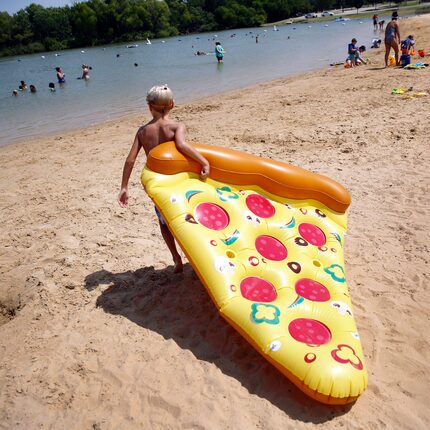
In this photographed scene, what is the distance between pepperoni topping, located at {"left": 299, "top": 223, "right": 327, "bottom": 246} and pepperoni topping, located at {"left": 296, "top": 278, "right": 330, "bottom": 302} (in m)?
0.48

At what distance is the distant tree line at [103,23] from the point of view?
228 ft

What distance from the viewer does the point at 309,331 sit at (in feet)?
9.51

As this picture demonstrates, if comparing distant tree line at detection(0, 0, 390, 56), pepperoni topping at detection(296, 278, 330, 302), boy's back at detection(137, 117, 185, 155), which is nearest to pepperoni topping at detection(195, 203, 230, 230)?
boy's back at detection(137, 117, 185, 155)

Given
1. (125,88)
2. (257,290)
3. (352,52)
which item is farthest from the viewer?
(125,88)

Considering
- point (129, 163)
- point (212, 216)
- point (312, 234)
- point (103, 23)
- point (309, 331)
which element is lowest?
point (309, 331)

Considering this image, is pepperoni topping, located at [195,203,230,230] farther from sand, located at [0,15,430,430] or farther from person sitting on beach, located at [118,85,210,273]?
sand, located at [0,15,430,430]

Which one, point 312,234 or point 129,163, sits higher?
point 129,163

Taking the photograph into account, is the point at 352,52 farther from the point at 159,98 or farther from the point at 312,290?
the point at 312,290

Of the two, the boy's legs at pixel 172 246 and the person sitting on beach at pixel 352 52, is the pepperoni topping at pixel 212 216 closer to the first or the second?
the boy's legs at pixel 172 246

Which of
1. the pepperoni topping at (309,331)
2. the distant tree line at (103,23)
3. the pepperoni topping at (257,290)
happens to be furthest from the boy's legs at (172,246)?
the distant tree line at (103,23)

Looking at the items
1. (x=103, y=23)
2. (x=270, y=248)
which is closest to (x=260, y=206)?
(x=270, y=248)

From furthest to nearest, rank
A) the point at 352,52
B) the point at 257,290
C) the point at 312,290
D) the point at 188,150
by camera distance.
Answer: the point at 352,52 → the point at 188,150 → the point at 312,290 → the point at 257,290

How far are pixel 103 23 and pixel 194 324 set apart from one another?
8223cm

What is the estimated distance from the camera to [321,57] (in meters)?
24.3
